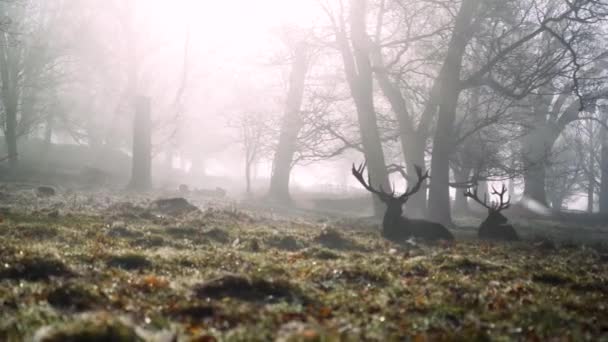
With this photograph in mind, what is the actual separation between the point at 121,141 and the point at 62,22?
68.4ft

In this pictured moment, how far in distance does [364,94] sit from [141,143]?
1623 centimetres

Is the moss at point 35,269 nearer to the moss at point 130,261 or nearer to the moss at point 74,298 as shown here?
the moss at point 130,261

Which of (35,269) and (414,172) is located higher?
(414,172)

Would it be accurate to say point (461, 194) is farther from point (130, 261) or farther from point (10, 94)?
point (130, 261)

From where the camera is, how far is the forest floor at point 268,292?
5148 millimetres

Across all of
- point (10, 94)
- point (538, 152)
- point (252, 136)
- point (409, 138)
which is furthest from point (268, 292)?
point (252, 136)

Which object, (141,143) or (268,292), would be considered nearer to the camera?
(268,292)

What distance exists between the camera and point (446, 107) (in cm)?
2239

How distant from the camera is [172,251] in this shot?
10102mm

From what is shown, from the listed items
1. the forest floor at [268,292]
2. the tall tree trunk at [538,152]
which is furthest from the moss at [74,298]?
the tall tree trunk at [538,152]

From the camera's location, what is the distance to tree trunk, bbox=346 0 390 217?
23391 mm

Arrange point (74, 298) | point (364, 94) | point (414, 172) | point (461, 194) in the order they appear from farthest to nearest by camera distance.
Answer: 1. point (461, 194)
2. point (414, 172)
3. point (364, 94)
4. point (74, 298)

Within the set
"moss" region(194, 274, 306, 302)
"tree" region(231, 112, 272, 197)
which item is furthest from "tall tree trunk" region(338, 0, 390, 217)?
"moss" region(194, 274, 306, 302)

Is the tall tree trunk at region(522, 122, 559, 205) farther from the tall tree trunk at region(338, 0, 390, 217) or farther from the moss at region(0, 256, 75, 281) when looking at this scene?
the moss at region(0, 256, 75, 281)
